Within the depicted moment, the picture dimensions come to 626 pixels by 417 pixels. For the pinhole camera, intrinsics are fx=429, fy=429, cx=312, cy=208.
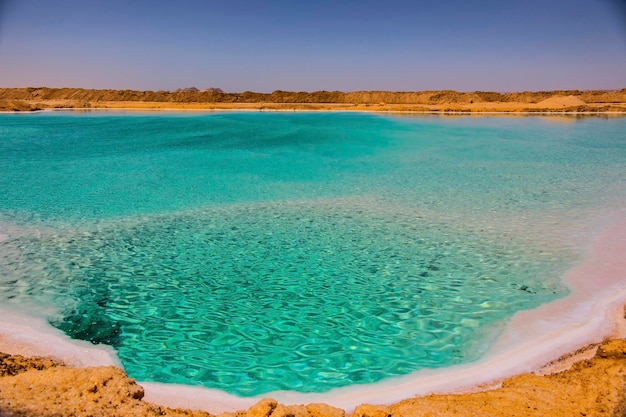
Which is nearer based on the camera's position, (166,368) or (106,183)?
(166,368)

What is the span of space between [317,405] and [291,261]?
186 inches

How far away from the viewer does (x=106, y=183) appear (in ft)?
52.9

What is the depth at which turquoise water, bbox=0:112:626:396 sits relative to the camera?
5.38 m

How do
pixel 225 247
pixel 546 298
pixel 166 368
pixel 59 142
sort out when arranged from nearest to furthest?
pixel 166 368
pixel 546 298
pixel 225 247
pixel 59 142

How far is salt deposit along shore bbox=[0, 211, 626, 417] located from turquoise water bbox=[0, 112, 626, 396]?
25 cm

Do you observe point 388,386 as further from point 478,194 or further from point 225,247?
point 478,194

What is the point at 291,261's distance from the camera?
26.9 feet

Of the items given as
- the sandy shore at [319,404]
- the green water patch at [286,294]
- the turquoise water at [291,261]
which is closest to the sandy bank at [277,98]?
the turquoise water at [291,261]

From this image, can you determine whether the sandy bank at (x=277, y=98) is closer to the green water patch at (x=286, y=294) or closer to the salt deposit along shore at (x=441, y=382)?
the green water patch at (x=286, y=294)

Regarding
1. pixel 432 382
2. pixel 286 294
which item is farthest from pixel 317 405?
pixel 286 294

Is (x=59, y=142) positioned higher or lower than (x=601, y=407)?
higher

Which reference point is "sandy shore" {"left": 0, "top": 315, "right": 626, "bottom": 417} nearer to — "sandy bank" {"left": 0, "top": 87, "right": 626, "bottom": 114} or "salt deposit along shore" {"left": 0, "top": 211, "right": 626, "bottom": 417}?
"salt deposit along shore" {"left": 0, "top": 211, "right": 626, "bottom": 417}

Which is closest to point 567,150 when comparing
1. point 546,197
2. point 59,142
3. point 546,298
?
point 546,197

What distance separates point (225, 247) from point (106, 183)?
9496 millimetres
